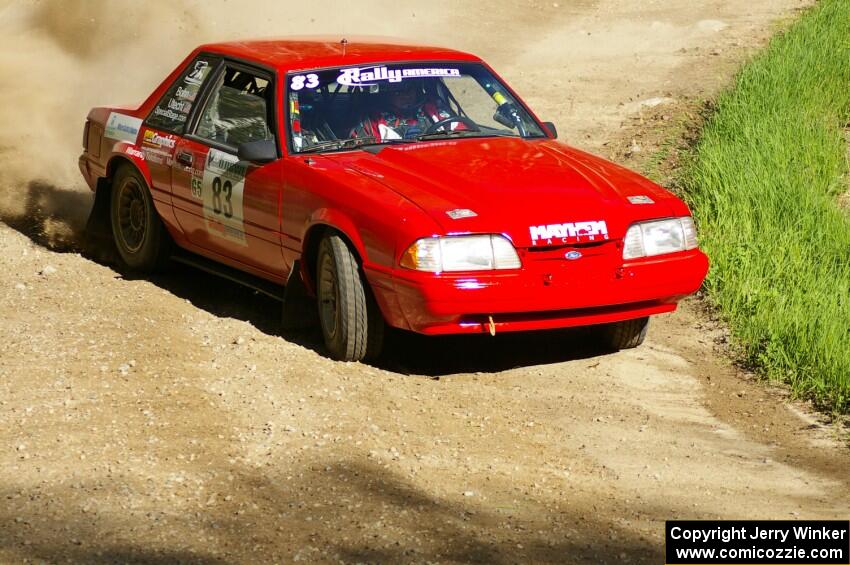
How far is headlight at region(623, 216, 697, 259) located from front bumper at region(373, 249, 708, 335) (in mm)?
47

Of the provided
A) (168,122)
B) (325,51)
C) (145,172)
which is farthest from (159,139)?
(325,51)

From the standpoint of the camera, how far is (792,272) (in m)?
8.50

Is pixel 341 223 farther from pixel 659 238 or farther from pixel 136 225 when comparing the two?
pixel 136 225

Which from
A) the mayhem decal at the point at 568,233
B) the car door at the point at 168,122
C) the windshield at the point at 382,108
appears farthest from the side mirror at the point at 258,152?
the mayhem decal at the point at 568,233

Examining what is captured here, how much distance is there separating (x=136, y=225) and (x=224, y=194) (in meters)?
1.32

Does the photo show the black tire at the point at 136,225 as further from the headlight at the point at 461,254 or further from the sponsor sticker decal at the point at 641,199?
the sponsor sticker decal at the point at 641,199

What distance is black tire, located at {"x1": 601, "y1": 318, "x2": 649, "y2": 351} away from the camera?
24.9 feet

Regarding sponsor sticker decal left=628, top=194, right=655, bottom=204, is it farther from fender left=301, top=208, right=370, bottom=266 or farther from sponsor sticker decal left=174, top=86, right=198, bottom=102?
sponsor sticker decal left=174, top=86, right=198, bottom=102

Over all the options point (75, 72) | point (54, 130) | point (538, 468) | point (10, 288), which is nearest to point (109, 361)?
point (10, 288)

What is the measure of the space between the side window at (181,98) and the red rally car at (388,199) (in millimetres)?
12

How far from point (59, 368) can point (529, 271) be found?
2.29 m

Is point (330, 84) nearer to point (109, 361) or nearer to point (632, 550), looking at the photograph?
point (109, 361)

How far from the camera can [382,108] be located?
25.2 ft

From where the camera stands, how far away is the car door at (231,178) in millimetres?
7555
